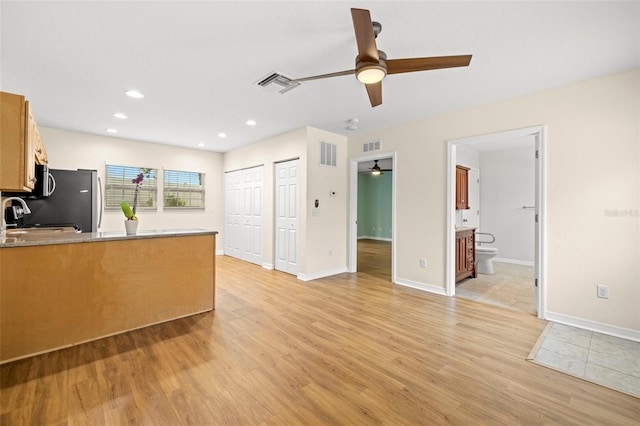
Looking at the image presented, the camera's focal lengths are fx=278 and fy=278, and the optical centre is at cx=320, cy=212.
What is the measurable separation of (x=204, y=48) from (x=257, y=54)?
1.45 ft

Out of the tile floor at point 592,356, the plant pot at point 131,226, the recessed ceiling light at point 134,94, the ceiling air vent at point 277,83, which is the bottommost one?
the tile floor at point 592,356

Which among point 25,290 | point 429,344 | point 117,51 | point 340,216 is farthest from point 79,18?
point 340,216

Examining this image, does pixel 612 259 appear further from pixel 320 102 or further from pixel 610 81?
pixel 320 102

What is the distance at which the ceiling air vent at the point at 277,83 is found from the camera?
284 centimetres

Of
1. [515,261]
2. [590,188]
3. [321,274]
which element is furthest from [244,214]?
[515,261]

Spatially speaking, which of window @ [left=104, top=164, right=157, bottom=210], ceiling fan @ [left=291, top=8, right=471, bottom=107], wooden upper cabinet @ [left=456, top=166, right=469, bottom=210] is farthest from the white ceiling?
window @ [left=104, top=164, right=157, bottom=210]

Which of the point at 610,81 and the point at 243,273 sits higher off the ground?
the point at 610,81

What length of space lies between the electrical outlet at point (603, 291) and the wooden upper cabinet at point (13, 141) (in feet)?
17.0

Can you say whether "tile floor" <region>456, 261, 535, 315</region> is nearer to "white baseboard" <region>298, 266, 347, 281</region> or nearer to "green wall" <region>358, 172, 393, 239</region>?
"white baseboard" <region>298, 266, 347, 281</region>

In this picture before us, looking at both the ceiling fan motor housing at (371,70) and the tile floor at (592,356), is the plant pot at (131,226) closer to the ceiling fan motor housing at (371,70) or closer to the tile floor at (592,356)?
the ceiling fan motor housing at (371,70)

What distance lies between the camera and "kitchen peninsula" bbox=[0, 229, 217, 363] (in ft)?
7.32

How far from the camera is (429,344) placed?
2.50m

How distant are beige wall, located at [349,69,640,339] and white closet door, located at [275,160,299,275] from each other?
293 centimetres

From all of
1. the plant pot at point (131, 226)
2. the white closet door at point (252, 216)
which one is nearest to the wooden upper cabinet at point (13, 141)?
the plant pot at point (131, 226)
